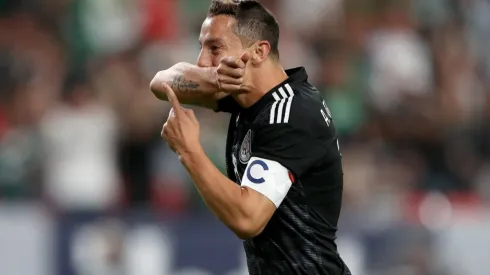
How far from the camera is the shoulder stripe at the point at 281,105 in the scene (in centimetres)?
459

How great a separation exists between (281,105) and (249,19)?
42cm

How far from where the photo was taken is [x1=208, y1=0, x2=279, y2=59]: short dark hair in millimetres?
4727

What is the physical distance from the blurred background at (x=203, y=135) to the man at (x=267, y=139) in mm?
3971

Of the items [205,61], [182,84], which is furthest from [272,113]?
[182,84]

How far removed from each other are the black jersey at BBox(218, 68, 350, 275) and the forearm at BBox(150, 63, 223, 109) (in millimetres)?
207

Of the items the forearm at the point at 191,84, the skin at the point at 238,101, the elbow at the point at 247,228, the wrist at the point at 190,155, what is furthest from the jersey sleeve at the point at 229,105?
the elbow at the point at 247,228

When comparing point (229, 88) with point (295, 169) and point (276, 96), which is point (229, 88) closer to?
point (276, 96)

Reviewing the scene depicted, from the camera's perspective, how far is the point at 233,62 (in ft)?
14.5

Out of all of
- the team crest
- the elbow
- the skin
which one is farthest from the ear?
the elbow

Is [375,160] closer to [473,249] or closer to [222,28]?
[473,249]

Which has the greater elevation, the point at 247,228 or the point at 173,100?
the point at 173,100

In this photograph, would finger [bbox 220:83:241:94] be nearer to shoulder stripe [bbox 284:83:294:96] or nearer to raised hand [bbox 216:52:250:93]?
raised hand [bbox 216:52:250:93]

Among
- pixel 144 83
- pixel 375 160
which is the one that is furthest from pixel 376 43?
pixel 144 83

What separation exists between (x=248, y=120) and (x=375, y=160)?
480 cm
